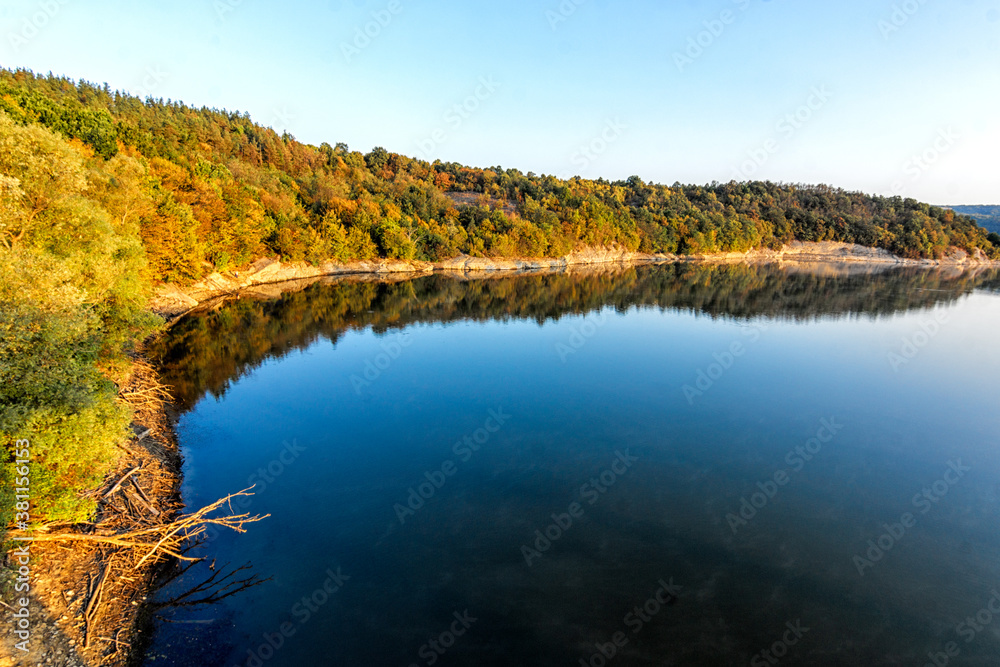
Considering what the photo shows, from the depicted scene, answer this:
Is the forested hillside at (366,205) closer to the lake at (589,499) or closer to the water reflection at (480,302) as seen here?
the water reflection at (480,302)

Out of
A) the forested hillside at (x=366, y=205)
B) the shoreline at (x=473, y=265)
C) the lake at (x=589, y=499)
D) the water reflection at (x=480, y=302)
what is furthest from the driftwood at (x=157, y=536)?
the shoreline at (x=473, y=265)

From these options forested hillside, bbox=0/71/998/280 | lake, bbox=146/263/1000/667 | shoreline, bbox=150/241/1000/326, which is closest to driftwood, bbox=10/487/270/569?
lake, bbox=146/263/1000/667

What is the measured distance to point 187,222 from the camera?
144 feet

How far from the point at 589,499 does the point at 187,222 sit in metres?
47.5

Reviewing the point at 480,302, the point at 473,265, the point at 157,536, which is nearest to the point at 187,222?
the point at 480,302

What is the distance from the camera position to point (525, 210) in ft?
334

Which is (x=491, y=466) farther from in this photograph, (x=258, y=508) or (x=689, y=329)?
(x=689, y=329)

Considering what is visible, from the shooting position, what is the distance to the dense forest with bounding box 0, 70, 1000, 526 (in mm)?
11562

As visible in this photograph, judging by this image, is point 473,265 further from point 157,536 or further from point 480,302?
point 157,536

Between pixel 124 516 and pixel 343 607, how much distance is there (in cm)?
728

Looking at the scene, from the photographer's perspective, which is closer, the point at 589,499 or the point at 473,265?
the point at 589,499

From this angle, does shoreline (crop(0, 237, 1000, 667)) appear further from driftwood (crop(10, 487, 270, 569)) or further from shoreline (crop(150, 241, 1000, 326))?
driftwood (crop(10, 487, 270, 569))

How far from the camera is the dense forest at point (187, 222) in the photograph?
11.6 metres

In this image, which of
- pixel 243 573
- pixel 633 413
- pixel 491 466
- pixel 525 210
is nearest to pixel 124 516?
pixel 243 573
